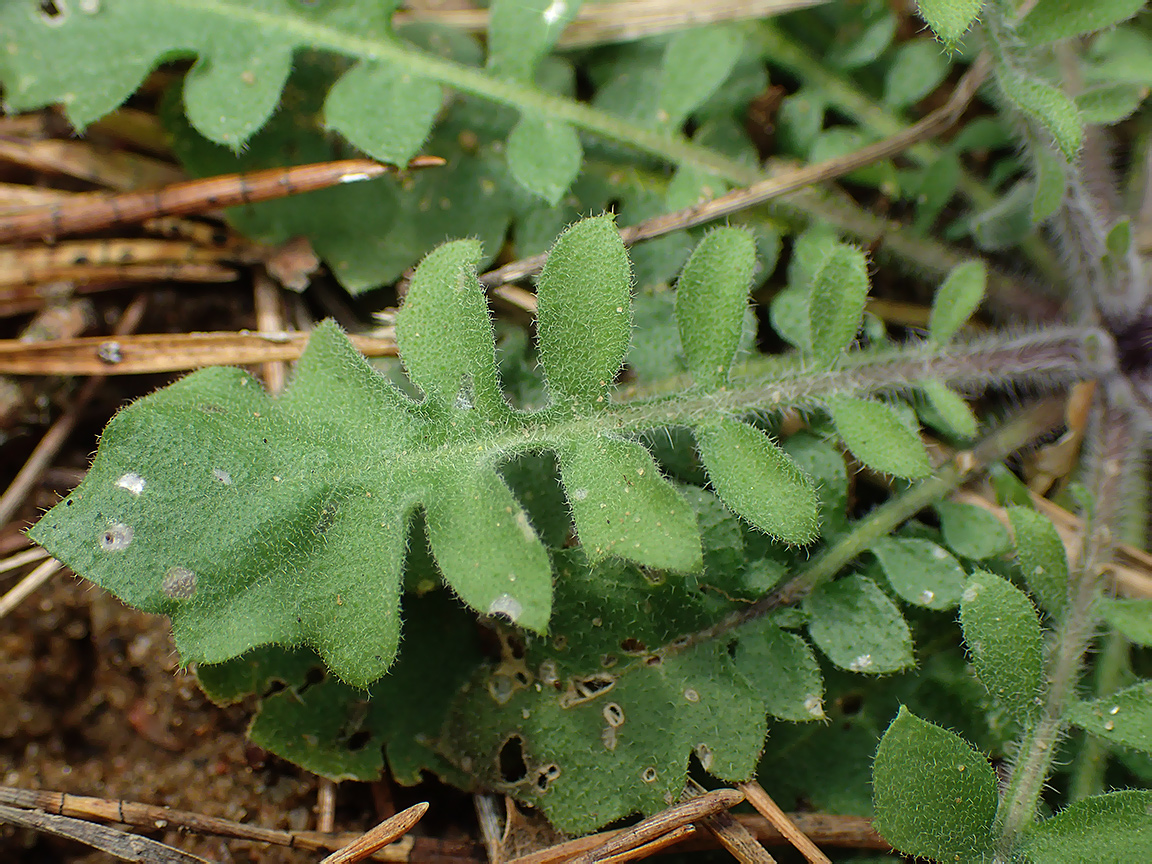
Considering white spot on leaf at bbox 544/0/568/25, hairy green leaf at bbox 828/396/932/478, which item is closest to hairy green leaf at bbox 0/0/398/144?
white spot on leaf at bbox 544/0/568/25

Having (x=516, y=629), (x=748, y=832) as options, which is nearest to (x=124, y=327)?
(x=516, y=629)

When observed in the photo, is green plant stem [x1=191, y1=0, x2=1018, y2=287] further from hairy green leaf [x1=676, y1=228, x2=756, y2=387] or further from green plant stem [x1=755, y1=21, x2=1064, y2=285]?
hairy green leaf [x1=676, y1=228, x2=756, y2=387]

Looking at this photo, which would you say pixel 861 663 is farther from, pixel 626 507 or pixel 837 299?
pixel 837 299

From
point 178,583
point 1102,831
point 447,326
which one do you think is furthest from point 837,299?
point 178,583

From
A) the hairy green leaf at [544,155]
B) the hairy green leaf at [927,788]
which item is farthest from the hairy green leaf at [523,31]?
the hairy green leaf at [927,788]

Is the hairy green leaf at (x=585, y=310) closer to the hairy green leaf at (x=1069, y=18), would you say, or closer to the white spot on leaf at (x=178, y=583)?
the white spot on leaf at (x=178, y=583)

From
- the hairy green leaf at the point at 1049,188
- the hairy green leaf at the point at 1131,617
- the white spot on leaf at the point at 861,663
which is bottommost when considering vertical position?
the hairy green leaf at the point at 1131,617
